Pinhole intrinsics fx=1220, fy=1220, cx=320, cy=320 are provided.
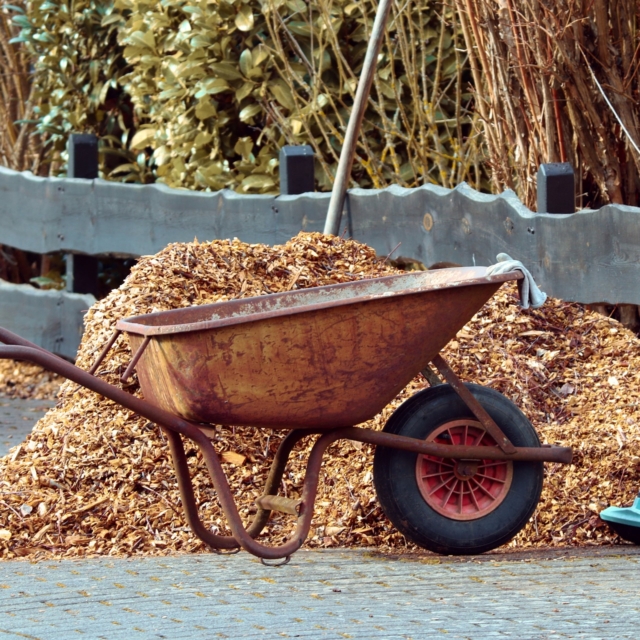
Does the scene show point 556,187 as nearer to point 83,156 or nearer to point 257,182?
point 257,182

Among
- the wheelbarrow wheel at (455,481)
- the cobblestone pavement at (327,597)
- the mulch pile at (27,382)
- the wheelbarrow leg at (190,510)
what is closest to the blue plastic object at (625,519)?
the cobblestone pavement at (327,597)

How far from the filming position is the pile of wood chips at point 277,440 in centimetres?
418

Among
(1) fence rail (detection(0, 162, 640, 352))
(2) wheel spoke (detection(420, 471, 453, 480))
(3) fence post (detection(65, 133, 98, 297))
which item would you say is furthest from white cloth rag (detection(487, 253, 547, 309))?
(3) fence post (detection(65, 133, 98, 297))

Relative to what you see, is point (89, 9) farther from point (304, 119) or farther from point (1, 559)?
point (1, 559)

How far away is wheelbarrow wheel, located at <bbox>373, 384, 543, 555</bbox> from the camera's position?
3.80 m

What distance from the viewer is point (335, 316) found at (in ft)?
11.5

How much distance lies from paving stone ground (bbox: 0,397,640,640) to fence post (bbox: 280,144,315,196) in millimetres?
2957

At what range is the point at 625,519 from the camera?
12.9 ft

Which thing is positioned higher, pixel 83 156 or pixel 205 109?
pixel 205 109

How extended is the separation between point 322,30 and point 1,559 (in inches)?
157

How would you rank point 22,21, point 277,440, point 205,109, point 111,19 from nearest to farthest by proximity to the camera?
point 277,440 < point 205,109 < point 111,19 < point 22,21

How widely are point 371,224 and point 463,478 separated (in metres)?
2.58

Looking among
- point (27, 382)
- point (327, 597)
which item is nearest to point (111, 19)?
point (27, 382)

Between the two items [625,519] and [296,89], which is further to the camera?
[296,89]
